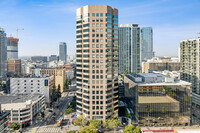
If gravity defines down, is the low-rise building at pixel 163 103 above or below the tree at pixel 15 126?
above

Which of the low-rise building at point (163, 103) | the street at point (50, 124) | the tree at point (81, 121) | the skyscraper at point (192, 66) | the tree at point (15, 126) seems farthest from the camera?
the skyscraper at point (192, 66)

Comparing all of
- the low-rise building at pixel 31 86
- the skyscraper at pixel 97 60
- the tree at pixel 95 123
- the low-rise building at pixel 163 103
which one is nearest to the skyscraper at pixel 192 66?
the low-rise building at pixel 163 103

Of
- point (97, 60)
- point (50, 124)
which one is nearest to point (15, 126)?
point (50, 124)

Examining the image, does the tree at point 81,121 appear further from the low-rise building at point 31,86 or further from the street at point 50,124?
the low-rise building at point 31,86

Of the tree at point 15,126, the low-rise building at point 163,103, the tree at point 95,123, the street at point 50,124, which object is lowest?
the street at point 50,124

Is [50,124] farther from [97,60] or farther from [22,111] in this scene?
[97,60]

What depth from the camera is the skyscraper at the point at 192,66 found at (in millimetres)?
144625

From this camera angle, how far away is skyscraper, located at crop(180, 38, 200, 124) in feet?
474

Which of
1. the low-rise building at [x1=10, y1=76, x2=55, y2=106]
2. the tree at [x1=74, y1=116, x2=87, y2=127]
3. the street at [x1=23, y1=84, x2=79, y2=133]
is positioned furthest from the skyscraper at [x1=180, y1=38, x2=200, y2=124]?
the low-rise building at [x1=10, y1=76, x2=55, y2=106]

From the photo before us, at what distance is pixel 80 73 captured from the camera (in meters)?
110

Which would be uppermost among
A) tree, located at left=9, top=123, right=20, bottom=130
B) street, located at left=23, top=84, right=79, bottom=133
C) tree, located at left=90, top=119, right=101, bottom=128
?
tree, located at left=90, top=119, right=101, bottom=128

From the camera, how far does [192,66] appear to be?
152875 mm

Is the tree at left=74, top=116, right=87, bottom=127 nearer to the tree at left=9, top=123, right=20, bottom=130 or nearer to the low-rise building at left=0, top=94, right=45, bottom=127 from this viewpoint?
the tree at left=9, top=123, right=20, bottom=130

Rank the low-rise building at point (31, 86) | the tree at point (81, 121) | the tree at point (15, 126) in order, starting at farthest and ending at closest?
1. the low-rise building at point (31, 86)
2. the tree at point (81, 121)
3. the tree at point (15, 126)
